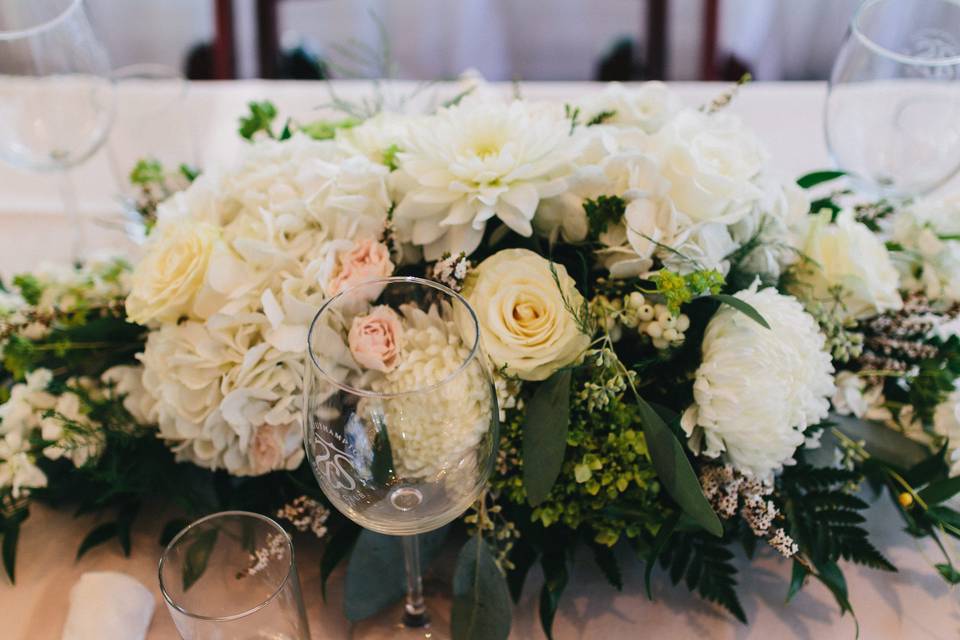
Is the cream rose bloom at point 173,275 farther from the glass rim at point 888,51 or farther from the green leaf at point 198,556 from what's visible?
the glass rim at point 888,51

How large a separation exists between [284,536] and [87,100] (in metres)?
0.74

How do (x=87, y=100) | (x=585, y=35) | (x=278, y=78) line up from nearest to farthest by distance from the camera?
(x=87, y=100) < (x=278, y=78) < (x=585, y=35)

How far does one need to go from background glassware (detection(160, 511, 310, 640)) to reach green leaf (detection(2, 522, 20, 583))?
26cm

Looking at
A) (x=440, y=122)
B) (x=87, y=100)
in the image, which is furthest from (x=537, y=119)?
(x=87, y=100)

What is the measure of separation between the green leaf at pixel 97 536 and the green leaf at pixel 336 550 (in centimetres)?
22

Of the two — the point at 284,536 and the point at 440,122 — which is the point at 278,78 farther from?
the point at 284,536

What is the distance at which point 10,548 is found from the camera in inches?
32.3

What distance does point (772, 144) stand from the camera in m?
1.35

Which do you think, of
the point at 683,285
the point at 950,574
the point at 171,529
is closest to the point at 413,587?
the point at 171,529

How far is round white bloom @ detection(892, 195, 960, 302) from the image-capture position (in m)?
0.88

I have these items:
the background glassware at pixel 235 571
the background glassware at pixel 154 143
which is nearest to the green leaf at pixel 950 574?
the background glassware at pixel 235 571

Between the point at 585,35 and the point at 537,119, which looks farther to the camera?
the point at 585,35

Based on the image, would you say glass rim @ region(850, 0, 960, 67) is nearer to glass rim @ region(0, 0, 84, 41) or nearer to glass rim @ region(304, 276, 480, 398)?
glass rim @ region(304, 276, 480, 398)

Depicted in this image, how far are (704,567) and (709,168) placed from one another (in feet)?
1.18
